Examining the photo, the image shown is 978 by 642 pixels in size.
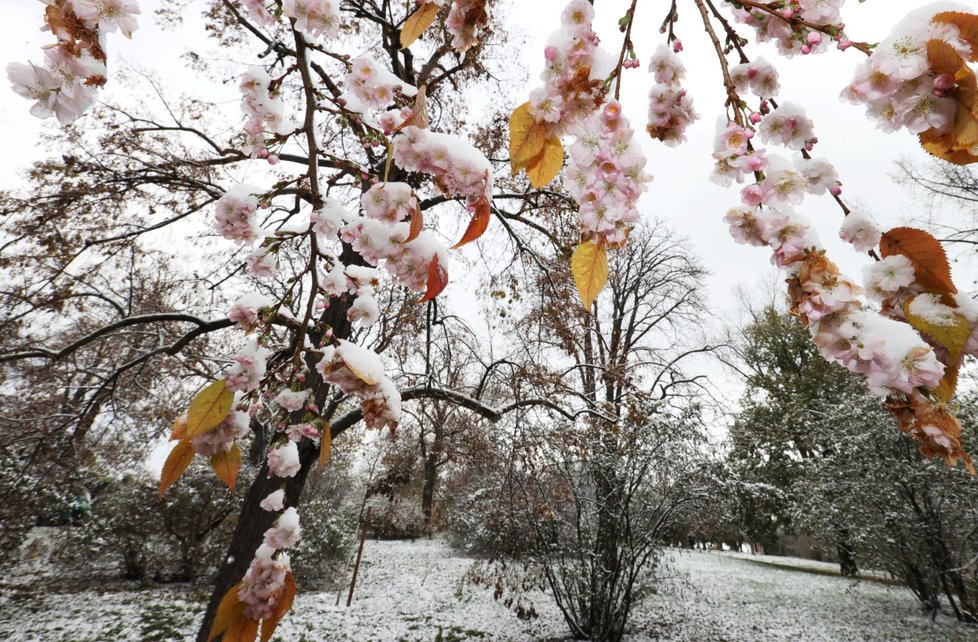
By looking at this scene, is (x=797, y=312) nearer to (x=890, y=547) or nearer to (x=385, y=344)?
(x=385, y=344)

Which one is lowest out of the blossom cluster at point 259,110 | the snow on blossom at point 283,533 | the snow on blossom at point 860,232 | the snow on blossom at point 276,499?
the snow on blossom at point 283,533

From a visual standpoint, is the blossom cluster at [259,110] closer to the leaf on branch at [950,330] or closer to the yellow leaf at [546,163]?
the yellow leaf at [546,163]

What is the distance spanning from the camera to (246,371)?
78 cm

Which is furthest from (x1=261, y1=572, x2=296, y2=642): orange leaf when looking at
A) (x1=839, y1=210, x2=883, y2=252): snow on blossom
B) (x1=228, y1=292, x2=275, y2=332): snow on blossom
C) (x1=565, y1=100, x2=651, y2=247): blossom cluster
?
(x1=839, y1=210, x2=883, y2=252): snow on blossom

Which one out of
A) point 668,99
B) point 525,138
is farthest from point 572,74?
point 668,99

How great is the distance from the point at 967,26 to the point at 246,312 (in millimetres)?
1065

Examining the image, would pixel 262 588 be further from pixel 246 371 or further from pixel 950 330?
pixel 950 330

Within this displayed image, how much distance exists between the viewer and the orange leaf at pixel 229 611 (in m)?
0.64

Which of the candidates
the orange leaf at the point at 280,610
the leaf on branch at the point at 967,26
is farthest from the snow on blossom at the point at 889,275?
the orange leaf at the point at 280,610

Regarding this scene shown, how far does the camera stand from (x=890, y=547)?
6621 mm

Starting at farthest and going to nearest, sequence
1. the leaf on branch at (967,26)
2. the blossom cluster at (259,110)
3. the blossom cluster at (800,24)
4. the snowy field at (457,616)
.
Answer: the snowy field at (457,616)
the blossom cluster at (259,110)
the blossom cluster at (800,24)
the leaf on branch at (967,26)

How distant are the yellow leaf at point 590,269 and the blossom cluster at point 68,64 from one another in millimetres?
658

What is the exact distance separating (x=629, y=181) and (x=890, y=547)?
29.7 ft

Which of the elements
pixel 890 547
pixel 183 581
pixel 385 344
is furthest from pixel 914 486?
pixel 183 581
